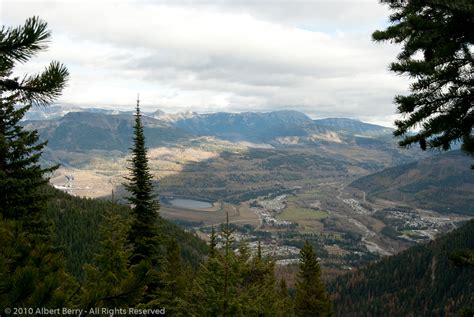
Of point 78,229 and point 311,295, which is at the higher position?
point 311,295

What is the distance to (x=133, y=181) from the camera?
3484 centimetres

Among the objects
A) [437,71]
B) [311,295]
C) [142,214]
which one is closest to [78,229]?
[311,295]

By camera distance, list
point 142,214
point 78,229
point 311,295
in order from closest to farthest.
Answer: point 142,214, point 311,295, point 78,229

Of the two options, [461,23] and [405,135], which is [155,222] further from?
[461,23]

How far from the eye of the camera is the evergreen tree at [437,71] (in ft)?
30.3

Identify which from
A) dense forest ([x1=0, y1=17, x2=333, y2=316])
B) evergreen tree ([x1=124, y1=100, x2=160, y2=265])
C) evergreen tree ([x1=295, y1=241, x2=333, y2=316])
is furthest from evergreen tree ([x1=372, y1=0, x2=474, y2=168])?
evergreen tree ([x1=295, y1=241, x2=333, y2=316])

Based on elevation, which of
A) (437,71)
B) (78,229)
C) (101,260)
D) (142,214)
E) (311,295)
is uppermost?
(437,71)

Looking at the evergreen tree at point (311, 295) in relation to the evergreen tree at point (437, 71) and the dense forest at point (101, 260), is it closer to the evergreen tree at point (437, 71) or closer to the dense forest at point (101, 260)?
the dense forest at point (101, 260)

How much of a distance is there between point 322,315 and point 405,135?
141ft

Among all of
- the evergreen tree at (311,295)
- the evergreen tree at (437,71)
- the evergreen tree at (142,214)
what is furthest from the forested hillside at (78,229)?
the evergreen tree at (437,71)

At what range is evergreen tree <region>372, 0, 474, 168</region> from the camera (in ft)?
30.3

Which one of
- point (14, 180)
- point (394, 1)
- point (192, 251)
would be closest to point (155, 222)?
point (14, 180)

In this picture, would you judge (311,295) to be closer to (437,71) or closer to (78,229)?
(437,71)

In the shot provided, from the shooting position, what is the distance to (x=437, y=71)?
9.45m
